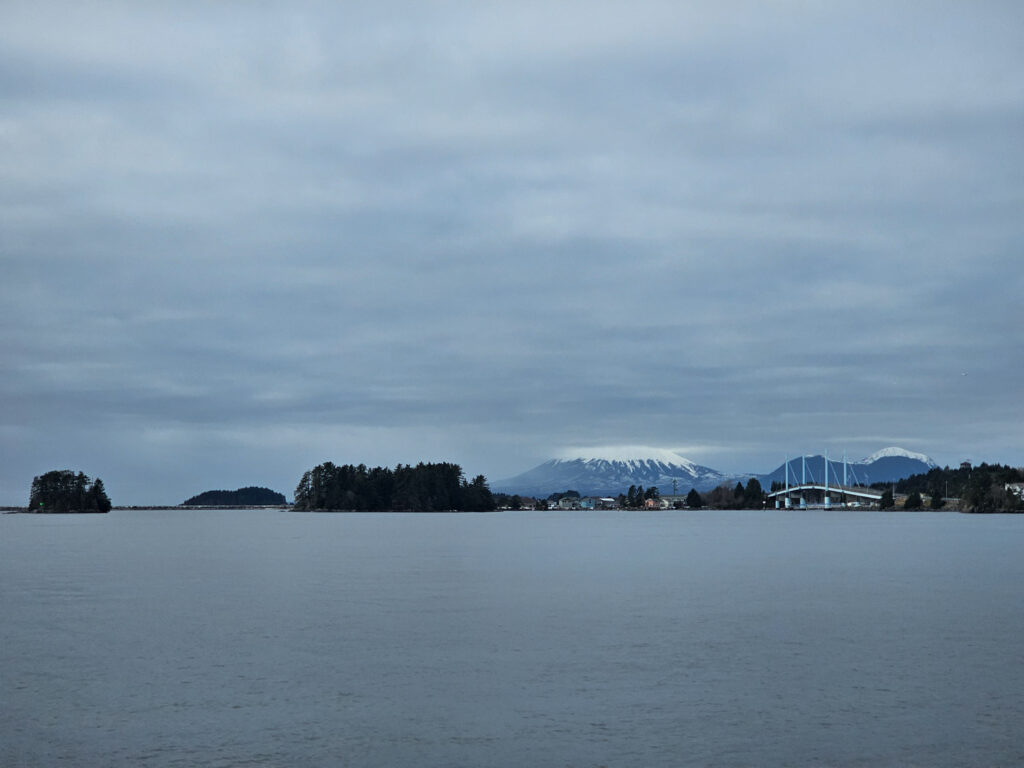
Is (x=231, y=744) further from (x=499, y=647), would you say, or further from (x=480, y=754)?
(x=499, y=647)

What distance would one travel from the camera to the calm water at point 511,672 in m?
25.5

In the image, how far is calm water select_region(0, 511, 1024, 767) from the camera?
25531 millimetres

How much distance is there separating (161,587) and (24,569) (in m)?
22.5

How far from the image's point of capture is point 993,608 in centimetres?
5306

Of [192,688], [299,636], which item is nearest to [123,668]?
[192,688]

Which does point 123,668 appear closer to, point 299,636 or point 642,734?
point 299,636

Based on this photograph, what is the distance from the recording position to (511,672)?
34781mm

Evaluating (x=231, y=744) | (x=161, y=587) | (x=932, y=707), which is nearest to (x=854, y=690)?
(x=932, y=707)

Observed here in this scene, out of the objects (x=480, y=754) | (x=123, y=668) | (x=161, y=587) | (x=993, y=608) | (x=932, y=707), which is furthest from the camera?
(x=161, y=587)

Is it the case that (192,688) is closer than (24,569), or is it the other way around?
(192,688)

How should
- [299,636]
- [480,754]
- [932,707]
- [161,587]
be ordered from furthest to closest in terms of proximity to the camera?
[161,587], [299,636], [932,707], [480,754]

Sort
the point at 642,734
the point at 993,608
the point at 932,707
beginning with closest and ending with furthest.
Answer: the point at 642,734, the point at 932,707, the point at 993,608

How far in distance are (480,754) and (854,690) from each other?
13248 millimetres

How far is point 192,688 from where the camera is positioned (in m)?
32.2
